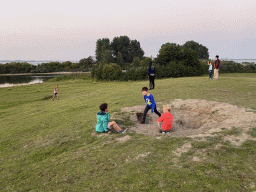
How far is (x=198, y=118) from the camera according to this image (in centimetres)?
892

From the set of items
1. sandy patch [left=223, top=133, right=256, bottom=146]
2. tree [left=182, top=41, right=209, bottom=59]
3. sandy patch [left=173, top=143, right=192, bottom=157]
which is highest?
tree [left=182, top=41, right=209, bottom=59]

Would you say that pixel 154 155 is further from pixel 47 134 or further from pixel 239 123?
pixel 47 134

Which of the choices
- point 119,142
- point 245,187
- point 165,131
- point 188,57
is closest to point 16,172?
point 119,142

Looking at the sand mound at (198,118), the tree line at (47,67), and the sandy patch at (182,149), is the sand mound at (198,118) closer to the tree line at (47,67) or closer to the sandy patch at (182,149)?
the sandy patch at (182,149)

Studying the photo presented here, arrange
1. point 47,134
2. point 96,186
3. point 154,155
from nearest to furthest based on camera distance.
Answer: point 96,186, point 154,155, point 47,134

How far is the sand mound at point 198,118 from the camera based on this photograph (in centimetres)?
673

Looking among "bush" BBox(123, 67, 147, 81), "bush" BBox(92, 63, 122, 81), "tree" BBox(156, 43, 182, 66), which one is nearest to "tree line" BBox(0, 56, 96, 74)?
"bush" BBox(92, 63, 122, 81)

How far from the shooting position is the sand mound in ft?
22.1

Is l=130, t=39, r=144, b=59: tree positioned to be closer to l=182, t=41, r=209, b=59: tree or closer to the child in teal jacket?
l=182, t=41, r=209, b=59: tree

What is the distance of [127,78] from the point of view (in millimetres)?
41688

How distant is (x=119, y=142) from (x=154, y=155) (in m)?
1.59

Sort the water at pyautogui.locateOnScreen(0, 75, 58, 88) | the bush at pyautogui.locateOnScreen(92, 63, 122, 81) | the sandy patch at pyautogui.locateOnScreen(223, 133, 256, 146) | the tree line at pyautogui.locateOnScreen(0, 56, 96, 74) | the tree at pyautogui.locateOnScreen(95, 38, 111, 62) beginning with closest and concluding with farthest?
the sandy patch at pyautogui.locateOnScreen(223, 133, 256, 146) < the bush at pyautogui.locateOnScreen(92, 63, 122, 81) < the water at pyautogui.locateOnScreen(0, 75, 58, 88) < the tree line at pyautogui.locateOnScreen(0, 56, 96, 74) < the tree at pyautogui.locateOnScreen(95, 38, 111, 62)

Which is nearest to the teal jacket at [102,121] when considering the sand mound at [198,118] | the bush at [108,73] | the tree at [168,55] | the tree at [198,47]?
the sand mound at [198,118]

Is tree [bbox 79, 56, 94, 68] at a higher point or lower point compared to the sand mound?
higher
